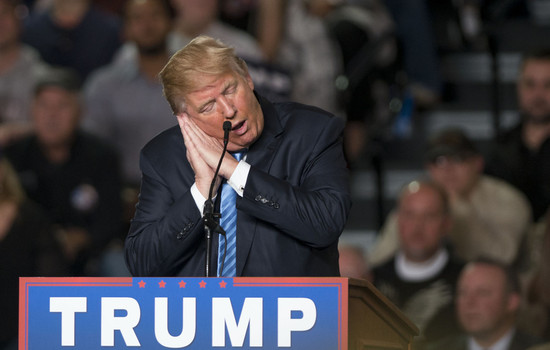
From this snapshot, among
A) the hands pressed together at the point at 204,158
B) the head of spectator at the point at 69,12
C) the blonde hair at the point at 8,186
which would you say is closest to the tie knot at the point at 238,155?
the hands pressed together at the point at 204,158

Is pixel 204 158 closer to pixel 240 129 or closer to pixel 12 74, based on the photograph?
pixel 240 129

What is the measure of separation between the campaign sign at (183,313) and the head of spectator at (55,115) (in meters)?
3.74

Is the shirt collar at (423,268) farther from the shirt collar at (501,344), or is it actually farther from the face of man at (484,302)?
the shirt collar at (501,344)

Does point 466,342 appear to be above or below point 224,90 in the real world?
below

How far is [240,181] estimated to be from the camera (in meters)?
2.80

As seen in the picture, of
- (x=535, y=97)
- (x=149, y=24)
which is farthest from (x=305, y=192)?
(x=149, y=24)

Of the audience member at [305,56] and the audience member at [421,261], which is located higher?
the audience member at [305,56]

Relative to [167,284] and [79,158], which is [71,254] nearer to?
[79,158]

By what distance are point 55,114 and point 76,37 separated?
749mm


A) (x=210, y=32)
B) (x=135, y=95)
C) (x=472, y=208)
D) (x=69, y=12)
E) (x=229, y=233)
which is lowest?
(x=229, y=233)

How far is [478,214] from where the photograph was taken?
6.10 m

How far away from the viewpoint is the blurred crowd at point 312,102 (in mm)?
5715

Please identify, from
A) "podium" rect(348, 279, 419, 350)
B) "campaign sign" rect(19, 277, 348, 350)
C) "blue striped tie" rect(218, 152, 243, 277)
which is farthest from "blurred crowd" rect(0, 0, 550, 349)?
"campaign sign" rect(19, 277, 348, 350)

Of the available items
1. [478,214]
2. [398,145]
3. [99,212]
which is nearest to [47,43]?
[99,212]
